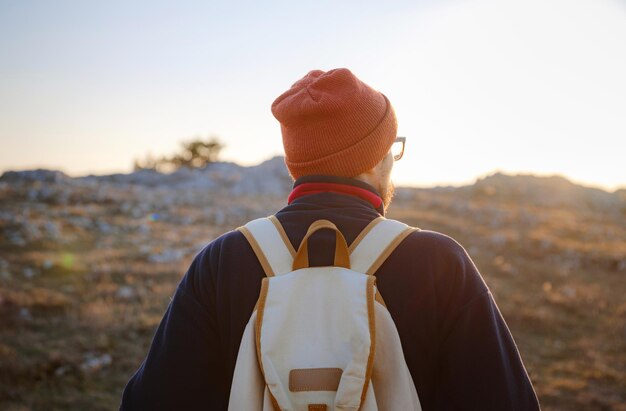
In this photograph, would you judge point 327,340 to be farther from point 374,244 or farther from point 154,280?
point 154,280

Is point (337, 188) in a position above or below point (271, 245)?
above

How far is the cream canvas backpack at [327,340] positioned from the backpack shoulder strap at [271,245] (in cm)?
1

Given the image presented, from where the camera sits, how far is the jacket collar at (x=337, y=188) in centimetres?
181

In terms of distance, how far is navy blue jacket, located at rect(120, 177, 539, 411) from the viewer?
1.58 m

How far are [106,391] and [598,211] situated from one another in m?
33.8

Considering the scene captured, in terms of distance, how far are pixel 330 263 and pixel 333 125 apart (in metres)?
0.53

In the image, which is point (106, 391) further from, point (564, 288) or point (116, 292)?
point (564, 288)

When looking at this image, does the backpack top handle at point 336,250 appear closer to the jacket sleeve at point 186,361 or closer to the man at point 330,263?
the man at point 330,263

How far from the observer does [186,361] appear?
1.74m

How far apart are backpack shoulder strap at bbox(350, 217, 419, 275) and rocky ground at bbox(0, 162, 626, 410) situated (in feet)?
18.6

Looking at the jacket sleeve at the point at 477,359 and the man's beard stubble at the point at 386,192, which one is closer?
the jacket sleeve at the point at 477,359

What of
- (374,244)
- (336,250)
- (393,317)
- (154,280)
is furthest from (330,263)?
(154,280)

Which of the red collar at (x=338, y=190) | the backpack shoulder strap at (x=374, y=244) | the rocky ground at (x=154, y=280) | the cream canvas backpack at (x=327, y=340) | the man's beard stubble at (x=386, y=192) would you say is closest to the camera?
the cream canvas backpack at (x=327, y=340)

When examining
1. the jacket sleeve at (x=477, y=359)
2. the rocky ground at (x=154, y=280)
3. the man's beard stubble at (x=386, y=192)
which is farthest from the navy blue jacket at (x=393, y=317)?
the rocky ground at (x=154, y=280)
